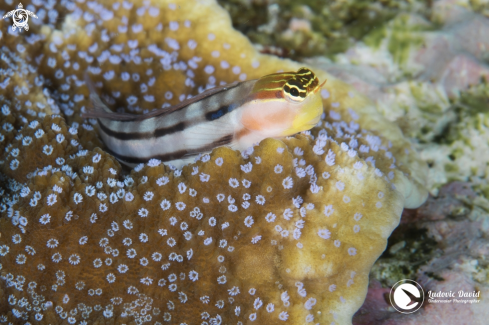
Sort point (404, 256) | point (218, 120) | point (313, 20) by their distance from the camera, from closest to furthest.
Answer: point (218, 120), point (404, 256), point (313, 20)

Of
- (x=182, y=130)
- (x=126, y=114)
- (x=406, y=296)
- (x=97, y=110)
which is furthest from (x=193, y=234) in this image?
(x=406, y=296)

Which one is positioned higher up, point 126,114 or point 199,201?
point 126,114

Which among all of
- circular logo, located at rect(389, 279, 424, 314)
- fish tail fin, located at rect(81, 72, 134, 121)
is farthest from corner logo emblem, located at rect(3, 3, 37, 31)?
circular logo, located at rect(389, 279, 424, 314)

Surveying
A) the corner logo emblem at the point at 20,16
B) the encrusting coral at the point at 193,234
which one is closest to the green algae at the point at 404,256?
the encrusting coral at the point at 193,234

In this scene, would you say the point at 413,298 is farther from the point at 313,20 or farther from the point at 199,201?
the point at 313,20

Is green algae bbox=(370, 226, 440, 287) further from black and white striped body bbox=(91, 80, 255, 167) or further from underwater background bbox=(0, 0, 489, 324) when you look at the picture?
black and white striped body bbox=(91, 80, 255, 167)

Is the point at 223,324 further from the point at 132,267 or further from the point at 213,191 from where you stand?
the point at 213,191

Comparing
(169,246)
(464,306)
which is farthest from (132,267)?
(464,306)
